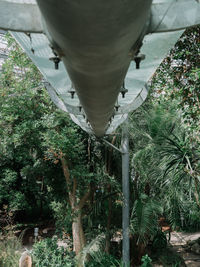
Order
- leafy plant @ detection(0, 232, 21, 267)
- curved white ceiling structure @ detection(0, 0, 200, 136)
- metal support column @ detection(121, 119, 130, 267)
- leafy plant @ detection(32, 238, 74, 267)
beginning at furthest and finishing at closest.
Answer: metal support column @ detection(121, 119, 130, 267) → leafy plant @ detection(32, 238, 74, 267) → leafy plant @ detection(0, 232, 21, 267) → curved white ceiling structure @ detection(0, 0, 200, 136)

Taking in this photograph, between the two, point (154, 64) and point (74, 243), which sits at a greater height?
point (154, 64)

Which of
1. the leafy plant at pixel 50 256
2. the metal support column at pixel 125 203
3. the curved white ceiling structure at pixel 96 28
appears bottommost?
the leafy plant at pixel 50 256

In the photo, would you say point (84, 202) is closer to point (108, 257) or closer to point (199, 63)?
point (108, 257)

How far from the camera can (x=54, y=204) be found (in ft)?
22.6

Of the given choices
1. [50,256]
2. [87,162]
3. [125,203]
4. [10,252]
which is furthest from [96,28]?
[87,162]

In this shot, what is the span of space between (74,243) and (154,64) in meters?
5.82

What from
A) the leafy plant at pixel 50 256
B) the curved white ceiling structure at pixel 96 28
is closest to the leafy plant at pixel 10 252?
the leafy plant at pixel 50 256

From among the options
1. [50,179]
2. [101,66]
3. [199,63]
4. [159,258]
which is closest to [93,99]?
[101,66]

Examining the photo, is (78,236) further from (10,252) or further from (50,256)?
(10,252)

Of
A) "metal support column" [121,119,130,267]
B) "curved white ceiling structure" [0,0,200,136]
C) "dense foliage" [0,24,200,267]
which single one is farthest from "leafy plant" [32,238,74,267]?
"curved white ceiling structure" [0,0,200,136]

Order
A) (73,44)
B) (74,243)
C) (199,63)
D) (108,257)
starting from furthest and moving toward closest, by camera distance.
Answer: (74,243) < (108,257) < (199,63) < (73,44)

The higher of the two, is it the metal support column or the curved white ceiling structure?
the curved white ceiling structure

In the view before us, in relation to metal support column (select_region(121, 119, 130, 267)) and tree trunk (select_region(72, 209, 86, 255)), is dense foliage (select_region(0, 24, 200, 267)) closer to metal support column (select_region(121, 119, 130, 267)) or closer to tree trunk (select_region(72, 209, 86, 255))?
tree trunk (select_region(72, 209, 86, 255))

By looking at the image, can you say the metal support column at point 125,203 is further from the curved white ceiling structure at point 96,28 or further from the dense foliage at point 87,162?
the curved white ceiling structure at point 96,28
